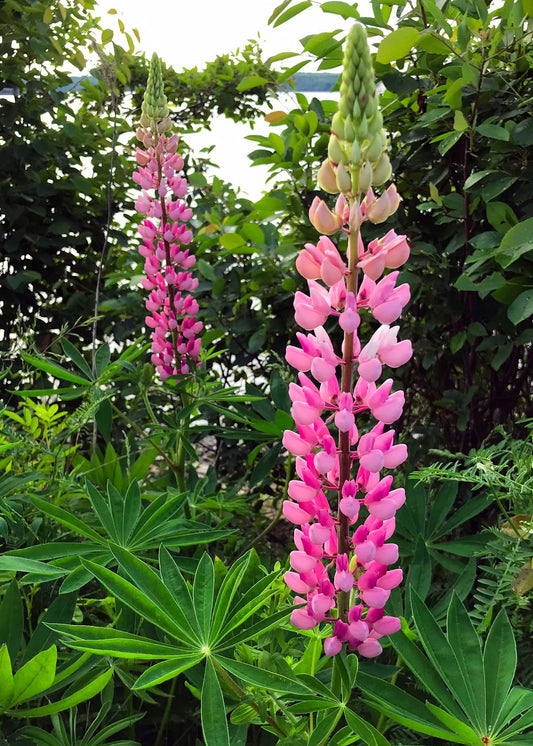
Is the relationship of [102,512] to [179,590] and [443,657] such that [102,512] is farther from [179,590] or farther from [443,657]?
[443,657]

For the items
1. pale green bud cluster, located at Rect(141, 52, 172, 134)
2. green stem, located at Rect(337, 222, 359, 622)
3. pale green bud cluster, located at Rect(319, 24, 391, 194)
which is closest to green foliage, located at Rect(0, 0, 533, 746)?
green stem, located at Rect(337, 222, 359, 622)

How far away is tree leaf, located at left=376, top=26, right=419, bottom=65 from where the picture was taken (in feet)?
4.85

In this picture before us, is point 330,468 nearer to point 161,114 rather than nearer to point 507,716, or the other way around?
point 507,716

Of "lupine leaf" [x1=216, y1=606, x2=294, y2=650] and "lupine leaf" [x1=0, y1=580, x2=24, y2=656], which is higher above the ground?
"lupine leaf" [x1=216, y1=606, x2=294, y2=650]

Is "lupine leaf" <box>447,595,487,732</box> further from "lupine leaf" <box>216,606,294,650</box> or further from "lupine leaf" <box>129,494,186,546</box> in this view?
"lupine leaf" <box>129,494,186,546</box>

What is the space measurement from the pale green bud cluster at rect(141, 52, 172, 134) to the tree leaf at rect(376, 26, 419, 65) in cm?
64

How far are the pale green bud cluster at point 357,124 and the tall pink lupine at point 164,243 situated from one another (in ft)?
3.39

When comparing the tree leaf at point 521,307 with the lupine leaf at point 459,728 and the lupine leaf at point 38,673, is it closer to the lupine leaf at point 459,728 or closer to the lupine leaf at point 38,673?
the lupine leaf at point 459,728

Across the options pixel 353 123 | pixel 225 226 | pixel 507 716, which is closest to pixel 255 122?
pixel 225 226

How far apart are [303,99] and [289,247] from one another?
0.48 m

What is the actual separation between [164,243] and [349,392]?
117 cm

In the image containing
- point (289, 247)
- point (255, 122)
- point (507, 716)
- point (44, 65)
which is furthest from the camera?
point (255, 122)

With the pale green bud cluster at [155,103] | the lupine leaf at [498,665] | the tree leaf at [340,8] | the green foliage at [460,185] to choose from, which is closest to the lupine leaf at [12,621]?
the lupine leaf at [498,665]

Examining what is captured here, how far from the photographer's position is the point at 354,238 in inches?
33.1
